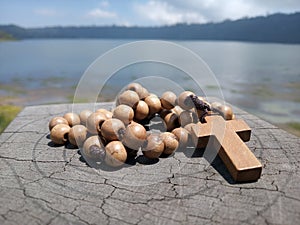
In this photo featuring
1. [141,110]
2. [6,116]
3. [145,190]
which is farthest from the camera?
[6,116]

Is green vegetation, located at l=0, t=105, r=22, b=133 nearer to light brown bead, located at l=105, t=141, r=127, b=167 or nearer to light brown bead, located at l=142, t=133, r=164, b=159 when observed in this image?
light brown bead, located at l=105, t=141, r=127, b=167

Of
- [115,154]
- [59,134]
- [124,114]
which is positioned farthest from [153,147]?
[59,134]

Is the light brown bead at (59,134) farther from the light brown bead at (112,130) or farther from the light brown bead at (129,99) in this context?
the light brown bead at (129,99)

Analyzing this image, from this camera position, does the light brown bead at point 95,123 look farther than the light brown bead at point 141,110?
No

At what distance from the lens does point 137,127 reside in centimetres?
288

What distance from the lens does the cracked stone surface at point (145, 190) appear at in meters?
2.09

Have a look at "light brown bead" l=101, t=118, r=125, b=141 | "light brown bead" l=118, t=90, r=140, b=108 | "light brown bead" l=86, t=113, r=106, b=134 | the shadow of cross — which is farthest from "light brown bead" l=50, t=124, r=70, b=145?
the shadow of cross

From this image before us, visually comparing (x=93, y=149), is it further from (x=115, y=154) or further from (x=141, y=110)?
(x=141, y=110)

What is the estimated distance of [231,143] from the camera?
2.87 meters

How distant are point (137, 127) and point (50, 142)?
1.21 metres

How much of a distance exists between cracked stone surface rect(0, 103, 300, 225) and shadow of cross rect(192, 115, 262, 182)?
3.7 inches

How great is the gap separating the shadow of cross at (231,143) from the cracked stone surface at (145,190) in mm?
95

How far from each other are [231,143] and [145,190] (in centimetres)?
101

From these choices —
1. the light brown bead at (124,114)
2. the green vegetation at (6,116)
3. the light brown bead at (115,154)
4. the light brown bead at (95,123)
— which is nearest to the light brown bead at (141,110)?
the light brown bead at (124,114)
